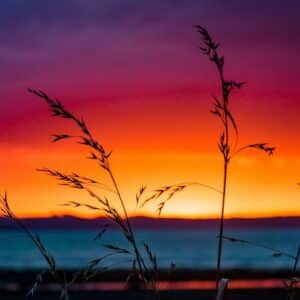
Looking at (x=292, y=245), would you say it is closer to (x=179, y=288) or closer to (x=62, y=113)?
(x=179, y=288)

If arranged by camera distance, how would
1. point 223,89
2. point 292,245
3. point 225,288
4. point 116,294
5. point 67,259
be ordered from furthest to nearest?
point 292,245, point 67,259, point 116,294, point 223,89, point 225,288

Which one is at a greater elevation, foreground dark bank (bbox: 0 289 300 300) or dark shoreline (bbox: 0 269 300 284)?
dark shoreline (bbox: 0 269 300 284)

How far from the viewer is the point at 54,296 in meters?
17.3

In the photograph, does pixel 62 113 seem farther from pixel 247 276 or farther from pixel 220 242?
pixel 247 276

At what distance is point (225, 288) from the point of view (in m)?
1.90

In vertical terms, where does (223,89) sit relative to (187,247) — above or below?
below

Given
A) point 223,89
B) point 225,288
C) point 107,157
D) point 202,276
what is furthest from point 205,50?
point 202,276

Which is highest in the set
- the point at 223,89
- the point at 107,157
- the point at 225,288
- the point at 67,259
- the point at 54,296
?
the point at 67,259

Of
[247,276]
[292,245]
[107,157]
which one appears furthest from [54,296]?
[292,245]

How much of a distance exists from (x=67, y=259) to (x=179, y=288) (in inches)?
2367

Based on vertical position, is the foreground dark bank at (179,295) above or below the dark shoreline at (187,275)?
below

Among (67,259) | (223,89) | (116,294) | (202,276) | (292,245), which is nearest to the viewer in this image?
(223,89)

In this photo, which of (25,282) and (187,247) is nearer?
(25,282)

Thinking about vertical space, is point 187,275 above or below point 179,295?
above
